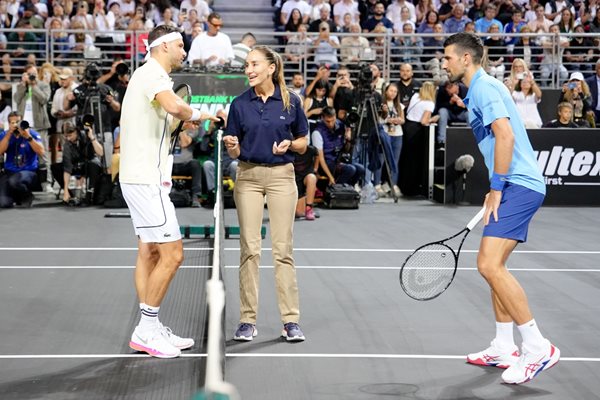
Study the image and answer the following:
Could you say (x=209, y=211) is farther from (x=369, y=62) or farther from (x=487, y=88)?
(x=487, y=88)

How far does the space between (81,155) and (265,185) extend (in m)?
10.0

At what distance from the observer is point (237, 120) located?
7.54 metres

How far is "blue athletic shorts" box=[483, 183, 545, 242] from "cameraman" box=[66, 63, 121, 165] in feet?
37.2

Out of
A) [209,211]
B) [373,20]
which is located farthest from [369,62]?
[209,211]

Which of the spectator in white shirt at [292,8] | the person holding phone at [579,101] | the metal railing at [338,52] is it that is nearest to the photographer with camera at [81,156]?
the metal railing at [338,52]

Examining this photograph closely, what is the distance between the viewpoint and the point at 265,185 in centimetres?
750

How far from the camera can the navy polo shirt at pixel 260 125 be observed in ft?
24.5

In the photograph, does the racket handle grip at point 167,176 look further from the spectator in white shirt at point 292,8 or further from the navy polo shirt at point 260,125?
the spectator in white shirt at point 292,8

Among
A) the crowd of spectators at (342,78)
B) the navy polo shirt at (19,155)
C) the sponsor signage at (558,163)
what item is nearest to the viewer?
the navy polo shirt at (19,155)

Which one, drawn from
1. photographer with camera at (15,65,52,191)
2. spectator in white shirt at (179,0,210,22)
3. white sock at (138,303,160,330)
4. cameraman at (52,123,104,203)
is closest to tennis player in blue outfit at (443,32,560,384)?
white sock at (138,303,160,330)

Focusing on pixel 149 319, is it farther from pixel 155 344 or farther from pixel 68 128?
pixel 68 128

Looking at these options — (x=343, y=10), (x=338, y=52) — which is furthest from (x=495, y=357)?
(x=343, y=10)

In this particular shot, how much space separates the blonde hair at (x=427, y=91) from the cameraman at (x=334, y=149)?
71.9 inches

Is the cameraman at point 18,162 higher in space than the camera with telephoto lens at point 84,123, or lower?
lower
